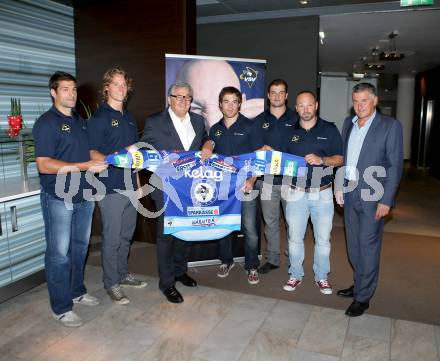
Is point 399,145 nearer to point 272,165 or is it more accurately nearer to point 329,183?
point 329,183

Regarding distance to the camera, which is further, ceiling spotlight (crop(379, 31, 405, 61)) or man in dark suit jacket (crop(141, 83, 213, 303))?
ceiling spotlight (crop(379, 31, 405, 61))

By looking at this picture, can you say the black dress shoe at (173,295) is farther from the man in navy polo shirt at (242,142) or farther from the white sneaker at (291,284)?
the white sneaker at (291,284)

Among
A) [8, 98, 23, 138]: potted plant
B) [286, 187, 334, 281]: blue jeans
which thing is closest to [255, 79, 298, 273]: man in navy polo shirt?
[286, 187, 334, 281]: blue jeans

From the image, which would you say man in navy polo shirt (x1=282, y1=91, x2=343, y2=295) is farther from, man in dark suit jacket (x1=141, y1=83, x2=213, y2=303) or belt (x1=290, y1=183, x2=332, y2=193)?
man in dark suit jacket (x1=141, y1=83, x2=213, y2=303)

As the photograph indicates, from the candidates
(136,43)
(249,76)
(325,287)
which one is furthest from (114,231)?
(136,43)

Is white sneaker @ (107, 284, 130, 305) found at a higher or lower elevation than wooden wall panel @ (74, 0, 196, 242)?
lower

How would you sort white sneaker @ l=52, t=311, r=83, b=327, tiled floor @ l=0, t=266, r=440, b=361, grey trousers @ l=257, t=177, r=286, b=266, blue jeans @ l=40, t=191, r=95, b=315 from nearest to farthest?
tiled floor @ l=0, t=266, r=440, b=361, blue jeans @ l=40, t=191, r=95, b=315, white sneaker @ l=52, t=311, r=83, b=327, grey trousers @ l=257, t=177, r=286, b=266

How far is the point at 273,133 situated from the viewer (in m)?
3.35

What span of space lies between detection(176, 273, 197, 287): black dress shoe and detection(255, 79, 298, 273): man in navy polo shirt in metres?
0.68

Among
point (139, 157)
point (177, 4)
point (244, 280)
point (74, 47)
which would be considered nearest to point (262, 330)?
point (244, 280)

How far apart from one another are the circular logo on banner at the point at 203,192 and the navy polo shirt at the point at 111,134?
0.52 metres

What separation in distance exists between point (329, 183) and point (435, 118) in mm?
9242

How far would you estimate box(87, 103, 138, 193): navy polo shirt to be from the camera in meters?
2.79

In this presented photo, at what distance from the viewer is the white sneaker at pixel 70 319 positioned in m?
2.70
